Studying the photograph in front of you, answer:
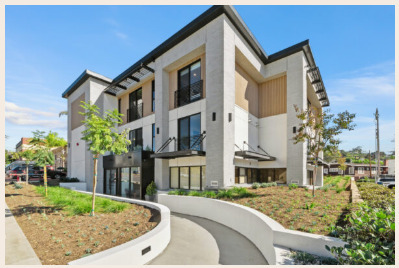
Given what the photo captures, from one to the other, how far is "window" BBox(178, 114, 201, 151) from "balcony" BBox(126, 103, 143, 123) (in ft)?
18.9

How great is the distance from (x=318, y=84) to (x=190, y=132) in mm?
13156

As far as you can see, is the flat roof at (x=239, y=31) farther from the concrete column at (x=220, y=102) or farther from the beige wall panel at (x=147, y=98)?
the beige wall panel at (x=147, y=98)

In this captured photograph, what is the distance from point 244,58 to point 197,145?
22.9 ft

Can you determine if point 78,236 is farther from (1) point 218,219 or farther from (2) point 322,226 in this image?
(2) point 322,226

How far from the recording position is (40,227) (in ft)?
23.2

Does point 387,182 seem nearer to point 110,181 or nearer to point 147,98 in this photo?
point 147,98

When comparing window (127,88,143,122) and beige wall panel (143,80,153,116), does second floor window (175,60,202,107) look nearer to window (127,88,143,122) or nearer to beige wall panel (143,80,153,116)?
beige wall panel (143,80,153,116)

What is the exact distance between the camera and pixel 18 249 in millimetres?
5633

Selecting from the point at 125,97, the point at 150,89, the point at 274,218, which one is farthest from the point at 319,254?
the point at 125,97

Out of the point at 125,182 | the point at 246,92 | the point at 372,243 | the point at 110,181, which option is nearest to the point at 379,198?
the point at 372,243

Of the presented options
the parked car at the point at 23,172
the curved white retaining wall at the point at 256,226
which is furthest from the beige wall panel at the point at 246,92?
the parked car at the point at 23,172

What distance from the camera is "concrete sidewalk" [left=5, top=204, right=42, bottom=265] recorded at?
5.00 meters

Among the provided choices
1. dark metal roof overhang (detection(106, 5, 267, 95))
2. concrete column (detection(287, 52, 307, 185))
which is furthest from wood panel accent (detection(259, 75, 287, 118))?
dark metal roof overhang (detection(106, 5, 267, 95))

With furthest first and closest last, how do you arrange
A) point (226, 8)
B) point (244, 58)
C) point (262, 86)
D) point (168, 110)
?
1. point (262, 86)
2. point (168, 110)
3. point (244, 58)
4. point (226, 8)
